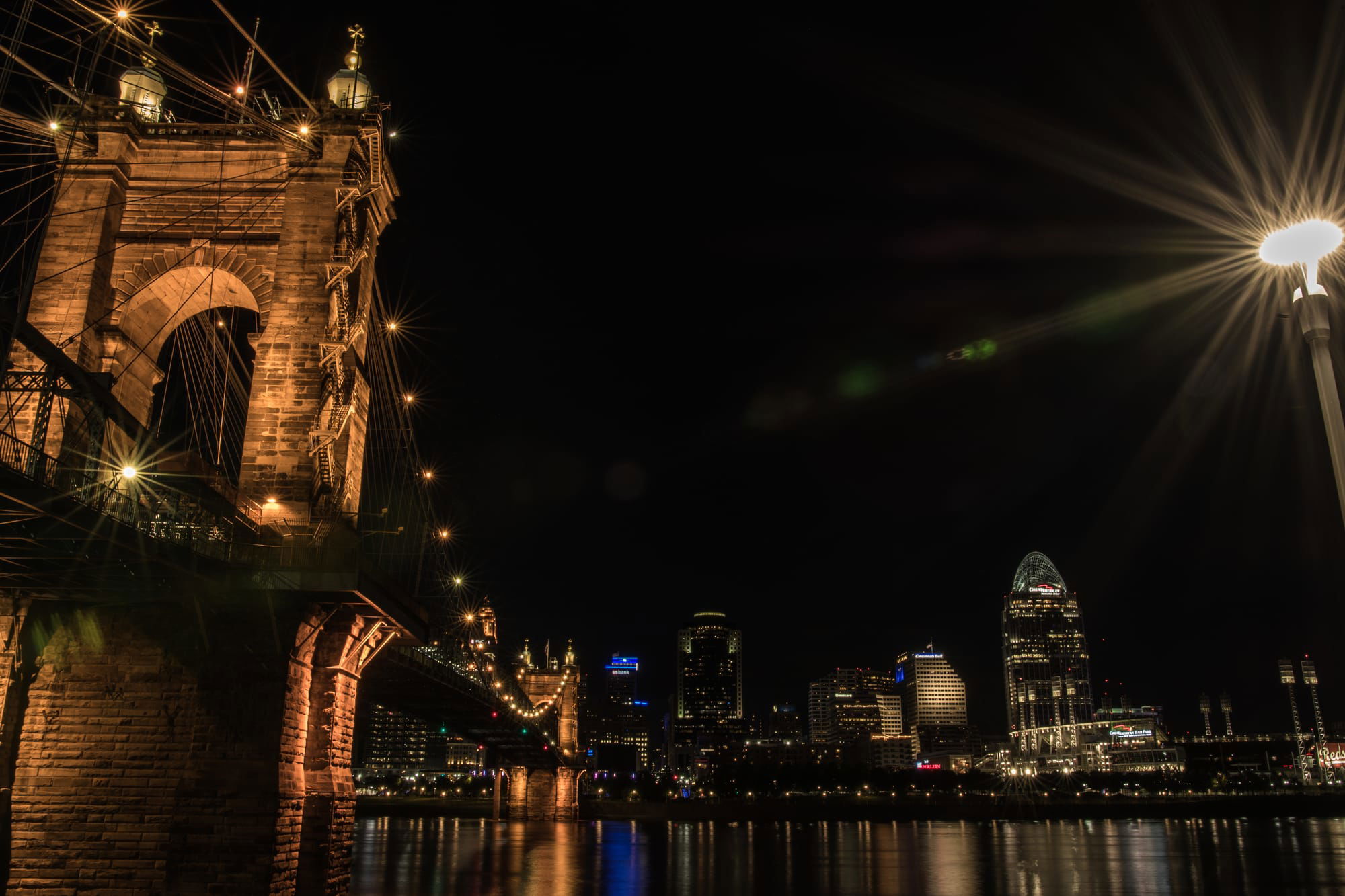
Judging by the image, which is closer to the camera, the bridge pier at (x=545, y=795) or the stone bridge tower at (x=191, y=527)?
the stone bridge tower at (x=191, y=527)

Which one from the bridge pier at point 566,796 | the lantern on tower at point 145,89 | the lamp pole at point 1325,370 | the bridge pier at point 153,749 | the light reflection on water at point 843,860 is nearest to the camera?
the lamp pole at point 1325,370

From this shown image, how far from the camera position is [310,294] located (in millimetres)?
25109

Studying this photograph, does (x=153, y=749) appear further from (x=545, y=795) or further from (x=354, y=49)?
(x=545, y=795)

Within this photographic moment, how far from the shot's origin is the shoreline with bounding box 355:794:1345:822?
130 meters

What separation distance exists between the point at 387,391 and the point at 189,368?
6.32 metres

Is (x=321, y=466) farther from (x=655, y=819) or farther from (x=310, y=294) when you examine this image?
(x=655, y=819)

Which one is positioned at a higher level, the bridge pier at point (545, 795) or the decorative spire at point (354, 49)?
the decorative spire at point (354, 49)

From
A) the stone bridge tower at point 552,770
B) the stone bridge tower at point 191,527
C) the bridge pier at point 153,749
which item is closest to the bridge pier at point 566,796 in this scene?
the stone bridge tower at point 552,770

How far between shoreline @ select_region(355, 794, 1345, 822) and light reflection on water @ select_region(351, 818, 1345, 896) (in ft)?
97.1

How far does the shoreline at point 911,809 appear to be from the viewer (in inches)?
5108

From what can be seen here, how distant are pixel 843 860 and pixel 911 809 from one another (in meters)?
85.0

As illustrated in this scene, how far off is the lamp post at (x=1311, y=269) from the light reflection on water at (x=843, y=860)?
35.9 metres

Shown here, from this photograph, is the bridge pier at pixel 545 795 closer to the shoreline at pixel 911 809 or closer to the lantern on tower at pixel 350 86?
the shoreline at pixel 911 809

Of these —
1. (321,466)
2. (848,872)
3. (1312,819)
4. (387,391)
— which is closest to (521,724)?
(848,872)
